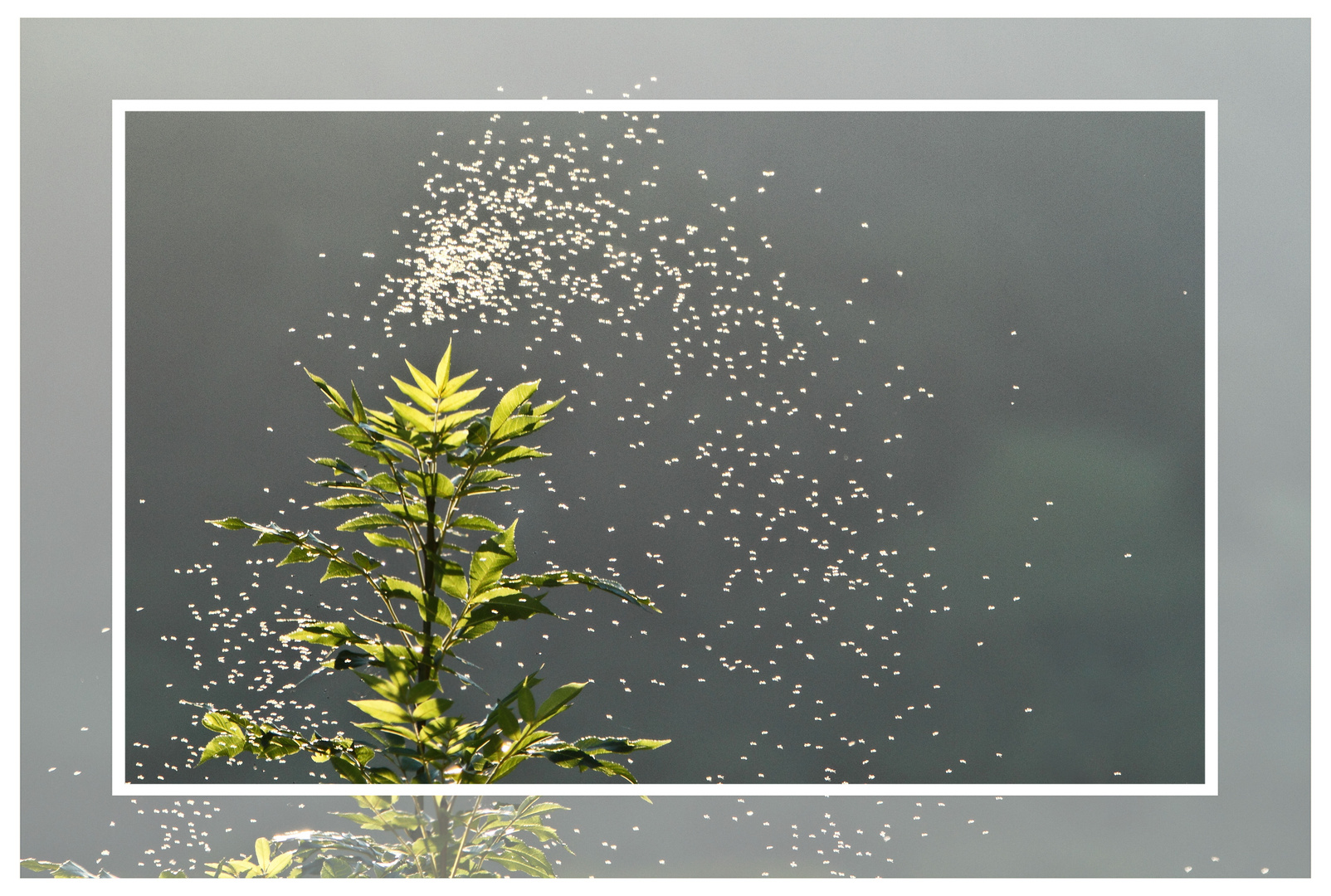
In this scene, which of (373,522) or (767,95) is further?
(767,95)

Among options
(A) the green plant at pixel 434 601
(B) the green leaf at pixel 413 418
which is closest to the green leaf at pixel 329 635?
(A) the green plant at pixel 434 601

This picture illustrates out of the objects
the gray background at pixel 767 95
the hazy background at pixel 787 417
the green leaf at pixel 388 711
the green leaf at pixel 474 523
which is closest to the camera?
the green leaf at pixel 388 711

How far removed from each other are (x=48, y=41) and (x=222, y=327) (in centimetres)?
44

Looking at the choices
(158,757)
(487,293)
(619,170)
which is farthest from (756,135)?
(158,757)

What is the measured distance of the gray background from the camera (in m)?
A: 1.11

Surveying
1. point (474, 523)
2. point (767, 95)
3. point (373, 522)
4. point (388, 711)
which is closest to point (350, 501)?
point (373, 522)

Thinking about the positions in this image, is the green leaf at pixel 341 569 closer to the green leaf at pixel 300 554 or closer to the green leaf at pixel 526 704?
the green leaf at pixel 300 554

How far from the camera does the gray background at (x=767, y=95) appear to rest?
1.11 metres

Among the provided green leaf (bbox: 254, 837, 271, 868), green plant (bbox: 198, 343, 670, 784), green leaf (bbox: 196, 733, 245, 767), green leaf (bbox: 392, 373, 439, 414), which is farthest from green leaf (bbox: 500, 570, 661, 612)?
green leaf (bbox: 254, 837, 271, 868)

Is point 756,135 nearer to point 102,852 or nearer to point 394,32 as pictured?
point 394,32

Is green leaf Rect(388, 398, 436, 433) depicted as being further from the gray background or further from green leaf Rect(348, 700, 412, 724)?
the gray background

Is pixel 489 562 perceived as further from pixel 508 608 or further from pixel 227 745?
pixel 227 745

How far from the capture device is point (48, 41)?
121 centimetres

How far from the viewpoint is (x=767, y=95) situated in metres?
1.34
